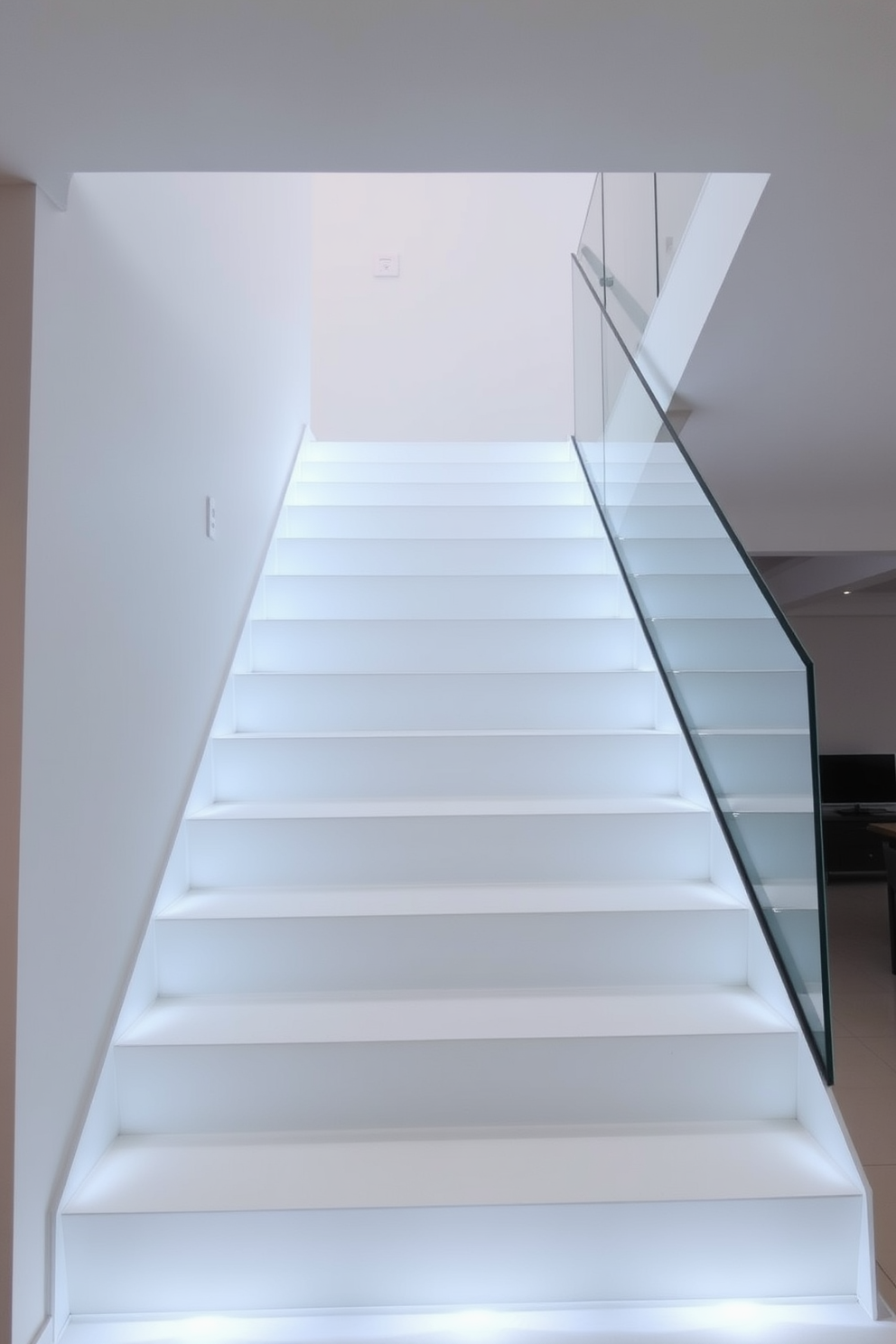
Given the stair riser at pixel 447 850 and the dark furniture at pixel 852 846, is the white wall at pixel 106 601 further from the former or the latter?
the dark furniture at pixel 852 846

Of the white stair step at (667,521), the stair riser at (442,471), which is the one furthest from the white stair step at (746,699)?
the stair riser at (442,471)

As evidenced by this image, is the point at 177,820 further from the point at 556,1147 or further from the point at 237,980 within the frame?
the point at 556,1147

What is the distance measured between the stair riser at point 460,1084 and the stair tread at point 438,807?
743mm

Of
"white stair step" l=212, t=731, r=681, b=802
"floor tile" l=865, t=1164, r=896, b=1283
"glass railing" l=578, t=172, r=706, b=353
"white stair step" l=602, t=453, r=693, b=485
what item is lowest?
"floor tile" l=865, t=1164, r=896, b=1283

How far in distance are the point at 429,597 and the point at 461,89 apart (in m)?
2.31

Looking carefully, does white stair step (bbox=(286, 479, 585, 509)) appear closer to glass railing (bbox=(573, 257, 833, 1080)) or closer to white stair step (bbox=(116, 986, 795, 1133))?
glass railing (bbox=(573, 257, 833, 1080))

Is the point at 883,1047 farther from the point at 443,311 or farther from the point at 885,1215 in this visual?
the point at 443,311

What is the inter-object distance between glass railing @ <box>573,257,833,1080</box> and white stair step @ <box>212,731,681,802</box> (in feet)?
0.72

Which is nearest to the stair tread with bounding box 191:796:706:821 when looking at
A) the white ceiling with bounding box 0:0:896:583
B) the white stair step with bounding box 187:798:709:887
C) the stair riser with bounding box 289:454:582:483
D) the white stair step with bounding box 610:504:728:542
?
the white stair step with bounding box 187:798:709:887

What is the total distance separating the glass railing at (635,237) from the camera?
3.30m

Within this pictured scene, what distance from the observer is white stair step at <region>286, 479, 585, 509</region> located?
4672 millimetres

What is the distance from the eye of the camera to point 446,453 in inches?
209

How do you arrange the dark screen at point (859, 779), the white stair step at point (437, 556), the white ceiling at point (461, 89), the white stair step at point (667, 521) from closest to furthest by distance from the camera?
1. the white ceiling at point (461, 89)
2. the white stair step at point (667, 521)
3. the white stair step at point (437, 556)
4. the dark screen at point (859, 779)

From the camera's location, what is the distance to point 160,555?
241cm
